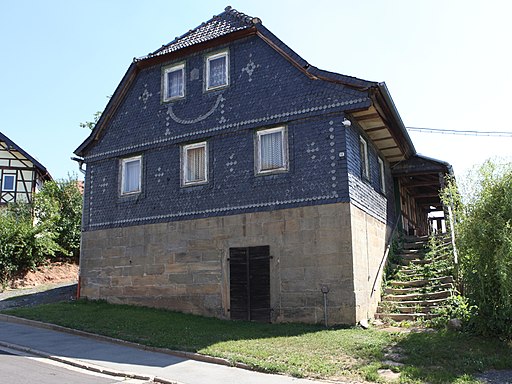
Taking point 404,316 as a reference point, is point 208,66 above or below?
above

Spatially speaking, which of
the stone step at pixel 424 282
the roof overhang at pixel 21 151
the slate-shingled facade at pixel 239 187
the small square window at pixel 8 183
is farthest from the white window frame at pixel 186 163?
the small square window at pixel 8 183

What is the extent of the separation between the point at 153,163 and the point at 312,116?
5.76m

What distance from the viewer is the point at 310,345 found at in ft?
34.9

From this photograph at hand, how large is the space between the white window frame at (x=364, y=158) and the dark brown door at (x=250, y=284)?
3.92 meters

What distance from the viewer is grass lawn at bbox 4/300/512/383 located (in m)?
8.91

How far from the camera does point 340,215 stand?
13.2 meters

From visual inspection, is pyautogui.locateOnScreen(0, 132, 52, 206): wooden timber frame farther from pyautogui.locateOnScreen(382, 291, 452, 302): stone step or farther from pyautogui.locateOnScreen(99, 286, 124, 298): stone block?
pyautogui.locateOnScreen(382, 291, 452, 302): stone step

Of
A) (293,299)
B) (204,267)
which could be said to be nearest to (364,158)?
(293,299)

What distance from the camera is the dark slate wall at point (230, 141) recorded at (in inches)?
543

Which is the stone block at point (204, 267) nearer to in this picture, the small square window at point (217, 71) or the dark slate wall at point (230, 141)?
the dark slate wall at point (230, 141)

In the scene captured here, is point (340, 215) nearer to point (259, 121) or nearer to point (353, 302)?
A: point (353, 302)

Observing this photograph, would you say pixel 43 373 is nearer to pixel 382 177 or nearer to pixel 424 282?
pixel 424 282

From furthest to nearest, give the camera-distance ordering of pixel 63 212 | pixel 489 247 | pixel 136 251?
1. pixel 63 212
2. pixel 136 251
3. pixel 489 247

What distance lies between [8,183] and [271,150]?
2403 centimetres
